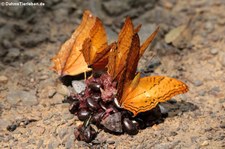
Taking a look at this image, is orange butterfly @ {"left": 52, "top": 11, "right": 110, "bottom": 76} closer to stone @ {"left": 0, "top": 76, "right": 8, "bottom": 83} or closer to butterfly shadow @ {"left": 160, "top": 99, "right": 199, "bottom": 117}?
stone @ {"left": 0, "top": 76, "right": 8, "bottom": 83}

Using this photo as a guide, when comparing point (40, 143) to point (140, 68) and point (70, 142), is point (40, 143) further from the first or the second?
point (140, 68)

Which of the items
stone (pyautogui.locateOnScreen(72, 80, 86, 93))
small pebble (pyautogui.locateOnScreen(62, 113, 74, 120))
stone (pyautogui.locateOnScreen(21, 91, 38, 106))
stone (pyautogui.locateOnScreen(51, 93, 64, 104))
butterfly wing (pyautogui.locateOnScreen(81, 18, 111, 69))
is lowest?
small pebble (pyautogui.locateOnScreen(62, 113, 74, 120))

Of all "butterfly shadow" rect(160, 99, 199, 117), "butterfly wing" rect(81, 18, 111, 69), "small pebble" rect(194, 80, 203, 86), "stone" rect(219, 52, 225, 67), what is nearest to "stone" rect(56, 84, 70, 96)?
"butterfly wing" rect(81, 18, 111, 69)

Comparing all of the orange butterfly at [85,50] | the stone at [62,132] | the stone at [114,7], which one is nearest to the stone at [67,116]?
the stone at [62,132]

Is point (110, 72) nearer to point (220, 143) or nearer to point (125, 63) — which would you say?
point (125, 63)

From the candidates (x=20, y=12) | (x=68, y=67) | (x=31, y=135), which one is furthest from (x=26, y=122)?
(x=20, y=12)
